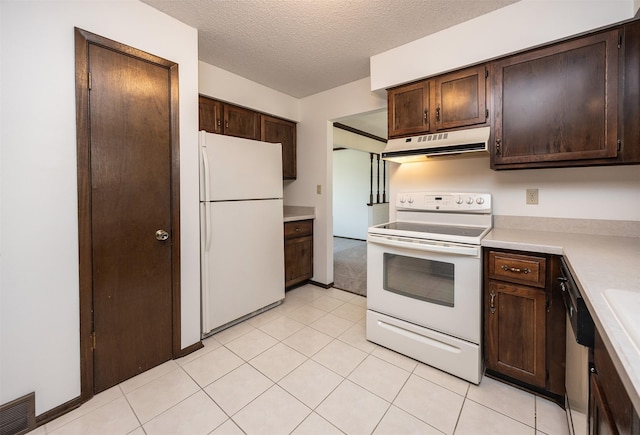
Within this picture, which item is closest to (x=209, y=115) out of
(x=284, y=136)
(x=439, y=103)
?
(x=284, y=136)

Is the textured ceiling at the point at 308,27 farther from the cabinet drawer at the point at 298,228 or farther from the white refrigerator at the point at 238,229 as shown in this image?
the cabinet drawer at the point at 298,228

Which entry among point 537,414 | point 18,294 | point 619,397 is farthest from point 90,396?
point 537,414

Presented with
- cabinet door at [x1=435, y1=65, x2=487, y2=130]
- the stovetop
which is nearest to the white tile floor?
the stovetop

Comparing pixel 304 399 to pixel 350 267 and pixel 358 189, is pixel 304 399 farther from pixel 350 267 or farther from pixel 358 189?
pixel 358 189

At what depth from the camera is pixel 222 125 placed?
2.83 m

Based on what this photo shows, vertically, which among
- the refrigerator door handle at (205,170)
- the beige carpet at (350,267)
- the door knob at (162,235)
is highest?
the refrigerator door handle at (205,170)

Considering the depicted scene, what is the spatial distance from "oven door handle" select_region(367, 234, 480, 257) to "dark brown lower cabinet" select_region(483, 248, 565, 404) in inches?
5.3

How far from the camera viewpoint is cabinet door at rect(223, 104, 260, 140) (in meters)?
2.88

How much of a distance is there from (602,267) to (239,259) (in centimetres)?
232

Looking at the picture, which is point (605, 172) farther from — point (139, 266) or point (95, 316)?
point (95, 316)

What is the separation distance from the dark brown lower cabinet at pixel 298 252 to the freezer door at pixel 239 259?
1.01 ft

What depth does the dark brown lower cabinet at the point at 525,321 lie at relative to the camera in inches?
59.9

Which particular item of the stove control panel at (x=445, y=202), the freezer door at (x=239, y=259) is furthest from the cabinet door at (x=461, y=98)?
the freezer door at (x=239, y=259)

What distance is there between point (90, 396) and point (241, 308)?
1115 mm
